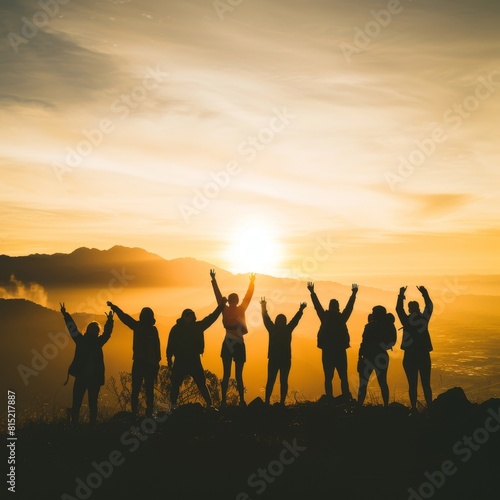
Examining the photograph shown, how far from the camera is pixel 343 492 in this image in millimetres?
8414

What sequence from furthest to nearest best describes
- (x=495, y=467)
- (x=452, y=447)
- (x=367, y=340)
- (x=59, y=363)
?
(x=59, y=363)
(x=367, y=340)
(x=452, y=447)
(x=495, y=467)

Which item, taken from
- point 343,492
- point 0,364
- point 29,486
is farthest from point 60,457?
point 0,364

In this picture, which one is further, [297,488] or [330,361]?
[330,361]

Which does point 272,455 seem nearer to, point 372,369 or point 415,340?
point 372,369

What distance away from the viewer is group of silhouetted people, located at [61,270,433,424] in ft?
39.5

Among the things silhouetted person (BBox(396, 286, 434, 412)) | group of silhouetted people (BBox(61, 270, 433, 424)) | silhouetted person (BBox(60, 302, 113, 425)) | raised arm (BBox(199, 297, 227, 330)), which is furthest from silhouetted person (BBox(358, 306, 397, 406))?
silhouetted person (BBox(60, 302, 113, 425))

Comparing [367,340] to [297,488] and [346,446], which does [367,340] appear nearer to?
[346,446]

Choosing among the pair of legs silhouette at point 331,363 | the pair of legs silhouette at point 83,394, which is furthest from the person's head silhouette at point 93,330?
the pair of legs silhouette at point 331,363

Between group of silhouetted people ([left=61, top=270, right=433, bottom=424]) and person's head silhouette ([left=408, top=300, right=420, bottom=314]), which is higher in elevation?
person's head silhouette ([left=408, top=300, right=420, bottom=314])

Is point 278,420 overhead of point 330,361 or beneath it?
beneath

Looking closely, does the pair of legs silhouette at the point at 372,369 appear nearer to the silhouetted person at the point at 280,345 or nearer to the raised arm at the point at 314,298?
the raised arm at the point at 314,298

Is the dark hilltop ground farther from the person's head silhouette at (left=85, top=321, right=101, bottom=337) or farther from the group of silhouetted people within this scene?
the person's head silhouette at (left=85, top=321, right=101, bottom=337)

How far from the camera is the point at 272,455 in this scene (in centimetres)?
987

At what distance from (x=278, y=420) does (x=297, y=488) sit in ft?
10.5
